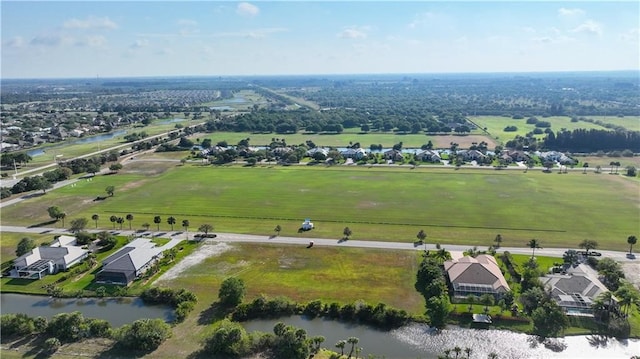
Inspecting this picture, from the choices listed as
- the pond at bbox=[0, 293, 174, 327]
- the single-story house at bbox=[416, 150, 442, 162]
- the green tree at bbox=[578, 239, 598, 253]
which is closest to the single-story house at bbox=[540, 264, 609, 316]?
the green tree at bbox=[578, 239, 598, 253]

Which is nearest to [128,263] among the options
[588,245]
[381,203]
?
[381,203]

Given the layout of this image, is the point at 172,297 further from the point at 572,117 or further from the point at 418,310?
the point at 572,117

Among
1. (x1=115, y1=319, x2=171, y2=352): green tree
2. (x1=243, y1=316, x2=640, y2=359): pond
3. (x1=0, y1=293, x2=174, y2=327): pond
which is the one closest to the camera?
(x1=243, y1=316, x2=640, y2=359): pond

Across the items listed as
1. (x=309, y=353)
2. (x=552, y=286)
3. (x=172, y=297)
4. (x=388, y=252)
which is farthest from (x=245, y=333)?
(x=552, y=286)

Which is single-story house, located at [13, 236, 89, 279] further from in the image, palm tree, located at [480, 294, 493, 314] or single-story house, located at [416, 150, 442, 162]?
single-story house, located at [416, 150, 442, 162]

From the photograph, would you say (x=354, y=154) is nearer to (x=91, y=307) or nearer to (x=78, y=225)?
(x=78, y=225)

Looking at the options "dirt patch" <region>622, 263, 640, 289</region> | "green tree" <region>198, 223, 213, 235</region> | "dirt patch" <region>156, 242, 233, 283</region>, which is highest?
"green tree" <region>198, 223, 213, 235</region>

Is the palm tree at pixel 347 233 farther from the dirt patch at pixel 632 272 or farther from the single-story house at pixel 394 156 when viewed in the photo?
the single-story house at pixel 394 156

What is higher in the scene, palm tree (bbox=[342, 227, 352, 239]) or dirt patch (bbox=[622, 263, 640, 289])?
palm tree (bbox=[342, 227, 352, 239])
